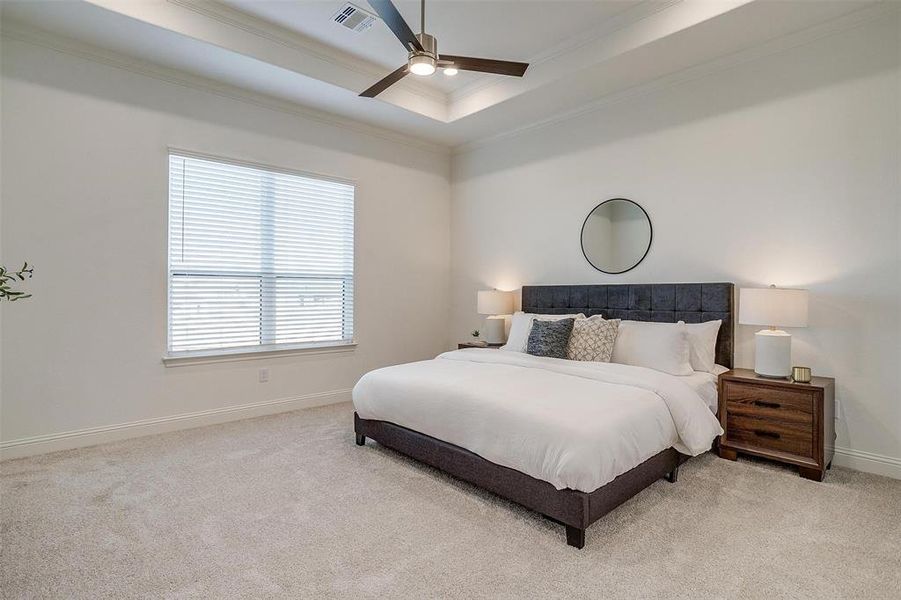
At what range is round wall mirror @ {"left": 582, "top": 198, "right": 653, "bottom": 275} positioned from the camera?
14.0 ft

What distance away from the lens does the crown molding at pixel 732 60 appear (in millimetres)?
3077

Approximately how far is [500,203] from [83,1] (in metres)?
3.91

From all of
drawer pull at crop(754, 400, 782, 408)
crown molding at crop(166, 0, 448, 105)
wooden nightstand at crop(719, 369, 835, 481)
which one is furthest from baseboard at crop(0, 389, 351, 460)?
drawer pull at crop(754, 400, 782, 408)

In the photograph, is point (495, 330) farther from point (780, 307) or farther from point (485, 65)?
point (485, 65)

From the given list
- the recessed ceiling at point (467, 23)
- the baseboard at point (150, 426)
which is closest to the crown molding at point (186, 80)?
the recessed ceiling at point (467, 23)

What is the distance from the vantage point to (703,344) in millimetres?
3535

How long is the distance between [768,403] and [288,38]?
4455mm

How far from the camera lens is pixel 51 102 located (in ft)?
11.3

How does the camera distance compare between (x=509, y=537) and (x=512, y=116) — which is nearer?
(x=509, y=537)

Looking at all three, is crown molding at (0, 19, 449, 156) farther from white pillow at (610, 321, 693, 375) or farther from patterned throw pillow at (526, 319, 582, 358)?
white pillow at (610, 321, 693, 375)

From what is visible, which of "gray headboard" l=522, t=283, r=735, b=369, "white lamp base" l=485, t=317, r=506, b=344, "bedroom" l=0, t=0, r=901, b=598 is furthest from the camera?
"white lamp base" l=485, t=317, r=506, b=344

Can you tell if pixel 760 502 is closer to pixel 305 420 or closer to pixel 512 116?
pixel 305 420

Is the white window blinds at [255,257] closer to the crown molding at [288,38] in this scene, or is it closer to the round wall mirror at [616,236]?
the crown molding at [288,38]

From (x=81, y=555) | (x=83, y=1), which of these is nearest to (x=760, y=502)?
(x=81, y=555)
